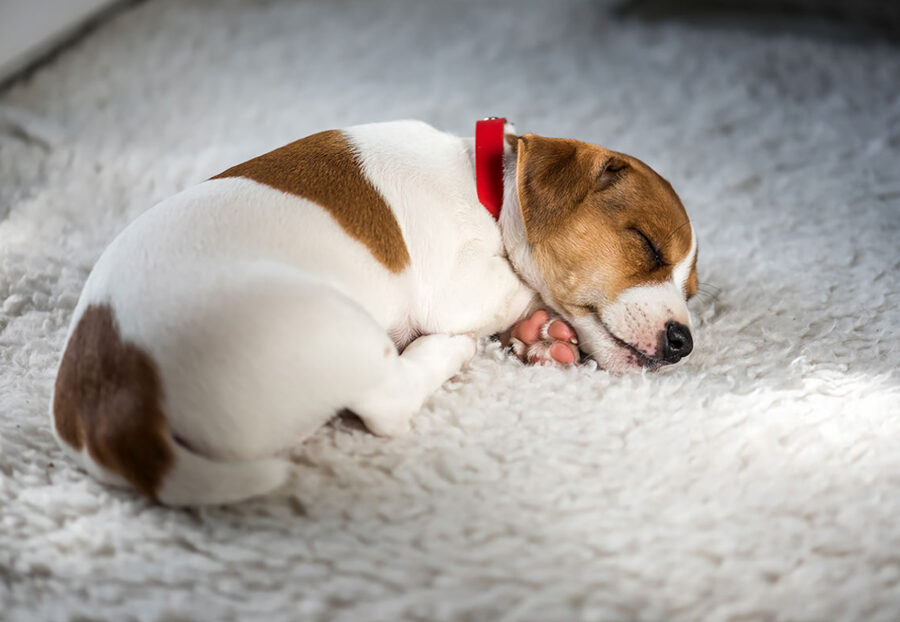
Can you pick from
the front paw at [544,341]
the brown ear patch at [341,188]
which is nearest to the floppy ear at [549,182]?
the front paw at [544,341]

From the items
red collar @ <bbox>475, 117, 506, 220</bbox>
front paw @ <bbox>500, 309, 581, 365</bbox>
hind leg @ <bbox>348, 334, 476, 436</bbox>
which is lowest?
front paw @ <bbox>500, 309, 581, 365</bbox>

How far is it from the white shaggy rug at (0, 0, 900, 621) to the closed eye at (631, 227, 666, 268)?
300 mm

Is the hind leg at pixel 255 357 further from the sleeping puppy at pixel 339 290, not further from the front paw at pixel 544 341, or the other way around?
Answer: the front paw at pixel 544 341

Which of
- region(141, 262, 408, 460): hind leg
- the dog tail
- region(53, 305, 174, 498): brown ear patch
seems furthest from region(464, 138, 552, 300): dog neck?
region(53, 305, 174, 498): brown ear patch

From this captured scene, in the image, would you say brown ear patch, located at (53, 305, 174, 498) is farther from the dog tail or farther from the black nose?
the black nose

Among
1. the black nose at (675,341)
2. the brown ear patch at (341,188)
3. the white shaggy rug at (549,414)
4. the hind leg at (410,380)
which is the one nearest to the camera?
the white shaggy rug at (549,414)

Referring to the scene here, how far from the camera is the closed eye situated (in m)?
2.33

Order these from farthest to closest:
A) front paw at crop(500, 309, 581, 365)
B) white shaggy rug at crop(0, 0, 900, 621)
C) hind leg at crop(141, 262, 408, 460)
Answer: front paw at crop(500, 309, 581, 365) < hind leg at crop(141, 262, 408, 460) < white shaggy rug at crop(0, 0, 900, 621)

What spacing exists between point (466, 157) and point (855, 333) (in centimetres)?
125

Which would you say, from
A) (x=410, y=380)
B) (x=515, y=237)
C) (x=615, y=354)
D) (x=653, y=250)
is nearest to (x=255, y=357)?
(x=410, y=380)

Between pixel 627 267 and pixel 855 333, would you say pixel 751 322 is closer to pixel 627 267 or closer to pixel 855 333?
pixel 855 333

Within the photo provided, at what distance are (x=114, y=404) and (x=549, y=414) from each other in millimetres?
992

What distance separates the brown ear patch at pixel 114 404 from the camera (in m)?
1.70

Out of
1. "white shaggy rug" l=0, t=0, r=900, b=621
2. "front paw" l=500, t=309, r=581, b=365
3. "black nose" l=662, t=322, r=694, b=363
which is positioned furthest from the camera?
"front paw" l=500, t=309, r=581, b=365
